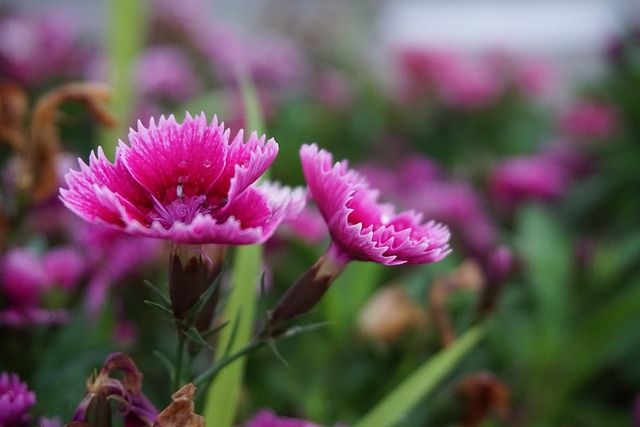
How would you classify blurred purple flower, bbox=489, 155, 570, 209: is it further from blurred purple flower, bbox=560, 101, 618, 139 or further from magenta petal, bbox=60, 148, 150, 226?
magenta petal, bbox=60, 148, 150, 226

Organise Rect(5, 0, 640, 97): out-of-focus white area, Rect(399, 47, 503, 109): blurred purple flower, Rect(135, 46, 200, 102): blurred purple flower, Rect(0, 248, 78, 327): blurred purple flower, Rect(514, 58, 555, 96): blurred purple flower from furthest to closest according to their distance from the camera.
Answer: Rect(5, 0, 640, 97): out-of-focus white area < Rect(514, 58, 555, 96): blurred purple flower < Rect(399, 47, 503, 109): blurred purple flower < Rect(135, 46, 200, 102): blurred purple flower < Rect(0, 248, 78, 327): blurred purple flower

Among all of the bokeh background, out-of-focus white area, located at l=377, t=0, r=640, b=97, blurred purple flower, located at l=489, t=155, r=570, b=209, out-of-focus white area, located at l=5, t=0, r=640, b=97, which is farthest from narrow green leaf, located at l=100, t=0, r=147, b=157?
out-of-focus white area, located at l=377, t=0, r=640, b=97

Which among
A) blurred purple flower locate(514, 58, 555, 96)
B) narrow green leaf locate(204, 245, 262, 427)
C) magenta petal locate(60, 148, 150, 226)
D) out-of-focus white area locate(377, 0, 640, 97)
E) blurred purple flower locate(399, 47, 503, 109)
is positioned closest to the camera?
magenta petal locate(60, 148, 150, 226)

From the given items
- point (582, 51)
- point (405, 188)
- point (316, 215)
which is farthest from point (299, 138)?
point (582, 51)

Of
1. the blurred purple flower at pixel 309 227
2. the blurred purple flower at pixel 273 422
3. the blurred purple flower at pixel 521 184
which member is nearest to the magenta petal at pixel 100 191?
the blurred purple flower at pixel 273 422

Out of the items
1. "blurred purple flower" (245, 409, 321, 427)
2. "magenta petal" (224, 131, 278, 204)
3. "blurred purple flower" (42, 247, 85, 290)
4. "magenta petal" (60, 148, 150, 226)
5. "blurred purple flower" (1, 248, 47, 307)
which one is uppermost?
"magenta petal" (224, 131, 278, 204)

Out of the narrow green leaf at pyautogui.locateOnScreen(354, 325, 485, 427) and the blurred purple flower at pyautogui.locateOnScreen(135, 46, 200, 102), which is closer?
the narrow green leaf at pyautogui.locateOnScreen(354, 325, 485, 427)

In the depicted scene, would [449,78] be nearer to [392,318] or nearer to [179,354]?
[392,318]
